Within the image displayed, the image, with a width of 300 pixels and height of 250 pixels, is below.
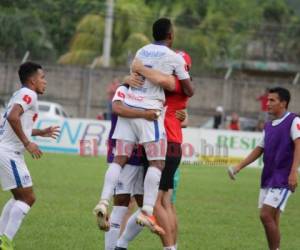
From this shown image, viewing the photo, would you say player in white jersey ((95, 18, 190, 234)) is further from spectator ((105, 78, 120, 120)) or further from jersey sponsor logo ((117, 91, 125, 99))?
spectator ((105, 78, 120, 120))

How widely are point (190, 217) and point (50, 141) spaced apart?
16.3 meters

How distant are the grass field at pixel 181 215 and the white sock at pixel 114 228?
3.98 ft

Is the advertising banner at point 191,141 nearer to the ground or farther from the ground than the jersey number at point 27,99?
nearer to the ground

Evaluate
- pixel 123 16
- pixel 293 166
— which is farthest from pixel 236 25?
pixel 293 166

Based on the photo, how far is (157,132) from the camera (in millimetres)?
9164

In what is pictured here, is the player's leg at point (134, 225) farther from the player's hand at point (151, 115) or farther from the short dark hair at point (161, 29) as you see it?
the short dark hair at point (161, 29)

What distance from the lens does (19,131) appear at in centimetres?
970

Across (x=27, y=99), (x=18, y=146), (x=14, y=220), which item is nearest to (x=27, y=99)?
(x=27, y=99)

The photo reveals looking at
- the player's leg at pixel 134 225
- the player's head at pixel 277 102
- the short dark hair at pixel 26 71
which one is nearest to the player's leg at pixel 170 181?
the player's leg at pixel 134 225

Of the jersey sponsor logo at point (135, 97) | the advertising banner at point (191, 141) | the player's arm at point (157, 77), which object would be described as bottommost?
the advertising banner at point (191, 141)

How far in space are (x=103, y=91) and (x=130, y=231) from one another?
109 feet

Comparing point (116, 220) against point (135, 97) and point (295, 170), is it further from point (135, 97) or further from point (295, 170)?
point (295, 170)

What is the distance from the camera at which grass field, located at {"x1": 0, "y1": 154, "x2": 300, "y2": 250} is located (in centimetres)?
1138

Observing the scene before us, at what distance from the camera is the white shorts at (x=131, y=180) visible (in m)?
9.39
